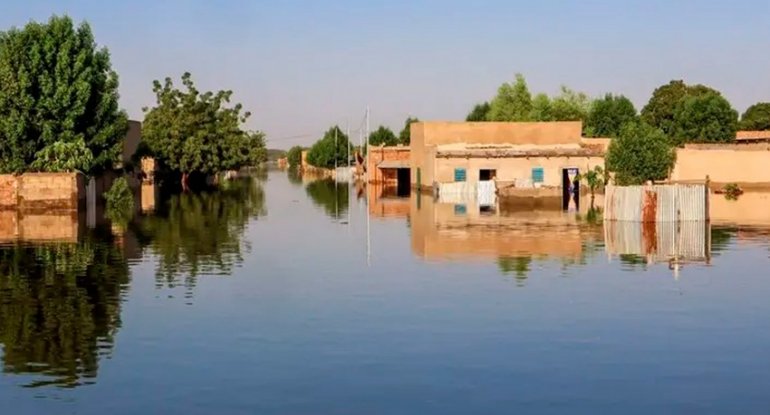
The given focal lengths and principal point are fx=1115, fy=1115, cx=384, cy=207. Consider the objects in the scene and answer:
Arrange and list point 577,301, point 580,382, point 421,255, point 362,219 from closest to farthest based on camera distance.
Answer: point 580,382 → point 577,301 → point 421,255 → point 362,219

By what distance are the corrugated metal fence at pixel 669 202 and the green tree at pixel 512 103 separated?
6988 cm

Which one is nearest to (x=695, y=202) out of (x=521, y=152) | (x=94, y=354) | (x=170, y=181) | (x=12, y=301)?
(x=12, y=301)

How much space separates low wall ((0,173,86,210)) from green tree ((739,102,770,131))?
7477 centimetres

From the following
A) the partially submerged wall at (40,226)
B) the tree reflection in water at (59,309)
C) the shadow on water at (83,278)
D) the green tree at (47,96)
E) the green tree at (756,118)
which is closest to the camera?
the tree reflection in water at (59,309)

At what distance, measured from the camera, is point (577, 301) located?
19.2 m

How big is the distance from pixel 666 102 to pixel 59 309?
105 metres

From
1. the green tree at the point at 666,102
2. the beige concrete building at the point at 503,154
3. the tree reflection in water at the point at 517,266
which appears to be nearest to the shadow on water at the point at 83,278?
the tree reflection in water at the point at 517,266

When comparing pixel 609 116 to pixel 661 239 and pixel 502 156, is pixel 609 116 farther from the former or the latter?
pixel 661 239

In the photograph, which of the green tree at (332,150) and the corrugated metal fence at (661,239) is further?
the green tree at (332,150)

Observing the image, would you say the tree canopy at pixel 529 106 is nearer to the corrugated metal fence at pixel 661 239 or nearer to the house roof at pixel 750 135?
the house roof at pixel 750 135

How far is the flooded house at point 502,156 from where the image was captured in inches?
2534

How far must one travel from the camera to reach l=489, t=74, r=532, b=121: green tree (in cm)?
10546

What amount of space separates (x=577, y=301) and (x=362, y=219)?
24.7 metres

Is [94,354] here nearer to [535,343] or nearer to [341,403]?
[341,403]
